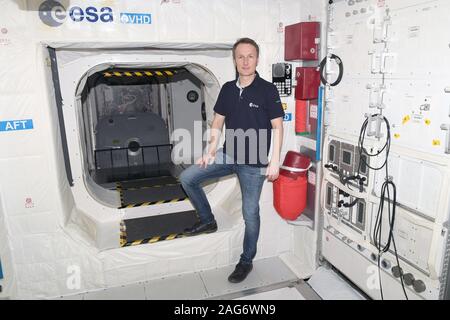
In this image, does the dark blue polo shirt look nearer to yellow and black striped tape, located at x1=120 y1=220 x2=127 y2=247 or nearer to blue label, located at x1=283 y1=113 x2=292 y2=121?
blue label, located at x1=283 y1=113 x2=292 y2=121

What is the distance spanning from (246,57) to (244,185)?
1196 millimetres

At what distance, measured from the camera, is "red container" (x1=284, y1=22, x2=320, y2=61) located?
318 centimetres

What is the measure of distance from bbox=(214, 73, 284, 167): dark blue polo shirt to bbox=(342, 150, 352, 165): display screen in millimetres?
685

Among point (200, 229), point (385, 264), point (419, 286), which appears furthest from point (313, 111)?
point (419, 286)

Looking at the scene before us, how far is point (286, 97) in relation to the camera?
142 inches

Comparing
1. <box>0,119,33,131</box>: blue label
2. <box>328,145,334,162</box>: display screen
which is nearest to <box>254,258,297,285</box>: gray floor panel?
<box>328,145,334,162</box>: display screen

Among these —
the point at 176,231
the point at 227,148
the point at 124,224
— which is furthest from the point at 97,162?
the point at 227,148

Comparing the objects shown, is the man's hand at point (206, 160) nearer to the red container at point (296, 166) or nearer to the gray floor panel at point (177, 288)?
the red container at point (296, 166)

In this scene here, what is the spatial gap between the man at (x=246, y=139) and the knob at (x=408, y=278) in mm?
1281

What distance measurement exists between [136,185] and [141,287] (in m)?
2.44

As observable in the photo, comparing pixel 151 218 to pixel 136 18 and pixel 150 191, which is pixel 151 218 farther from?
pixel 136 18

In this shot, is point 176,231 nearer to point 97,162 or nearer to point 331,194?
point 331,194

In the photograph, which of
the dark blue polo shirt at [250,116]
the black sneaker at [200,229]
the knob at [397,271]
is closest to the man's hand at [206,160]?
the dark blue polo shirt at [250,116]

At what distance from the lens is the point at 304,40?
320cm
